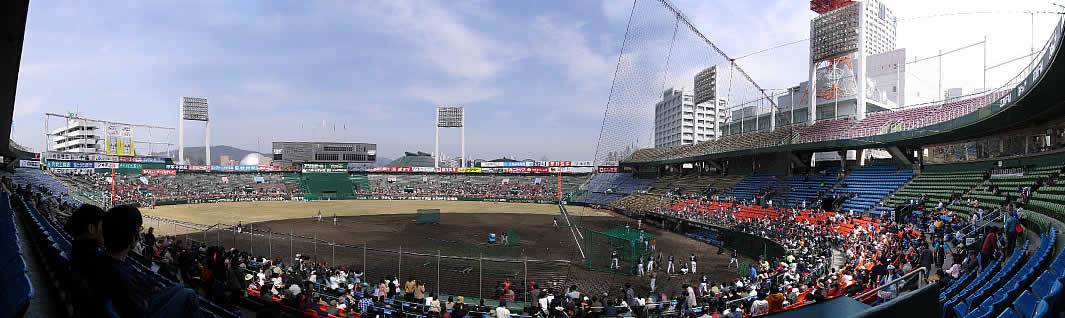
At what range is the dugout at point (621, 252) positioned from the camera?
18.7 meters

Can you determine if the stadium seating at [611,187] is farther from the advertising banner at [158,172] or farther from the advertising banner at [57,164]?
the advertising banner at [57,164]

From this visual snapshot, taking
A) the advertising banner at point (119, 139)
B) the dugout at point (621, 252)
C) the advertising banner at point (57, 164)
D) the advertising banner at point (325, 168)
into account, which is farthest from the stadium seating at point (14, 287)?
the advertising banner at point (119, 139)

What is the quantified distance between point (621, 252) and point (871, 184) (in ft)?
62.3

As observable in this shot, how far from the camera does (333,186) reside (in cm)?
6712

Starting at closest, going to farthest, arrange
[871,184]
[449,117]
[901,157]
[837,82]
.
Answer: [871,184], [901,157], [837,82], [449,117]

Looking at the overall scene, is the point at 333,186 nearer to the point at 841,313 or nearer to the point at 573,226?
the point at 573,226

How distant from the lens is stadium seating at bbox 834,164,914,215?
25609 millimetres

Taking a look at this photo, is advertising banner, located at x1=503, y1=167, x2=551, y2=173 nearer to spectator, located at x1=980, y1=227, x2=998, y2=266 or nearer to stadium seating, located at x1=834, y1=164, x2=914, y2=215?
stadium seating, located at x1=834, y1=164, x2=914, y2=215

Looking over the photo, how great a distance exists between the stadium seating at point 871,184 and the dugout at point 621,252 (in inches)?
543

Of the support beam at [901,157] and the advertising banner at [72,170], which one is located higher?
the support beam at [901,157]

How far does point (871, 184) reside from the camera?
27.7 m

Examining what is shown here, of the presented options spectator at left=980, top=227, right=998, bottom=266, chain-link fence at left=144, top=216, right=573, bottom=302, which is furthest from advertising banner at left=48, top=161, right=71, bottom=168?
spectator at left=980, top=227, right=998, bottom=266

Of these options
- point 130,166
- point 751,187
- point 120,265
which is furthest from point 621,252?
point 130,166

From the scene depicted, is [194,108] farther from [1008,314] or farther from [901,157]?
[1008,314]
